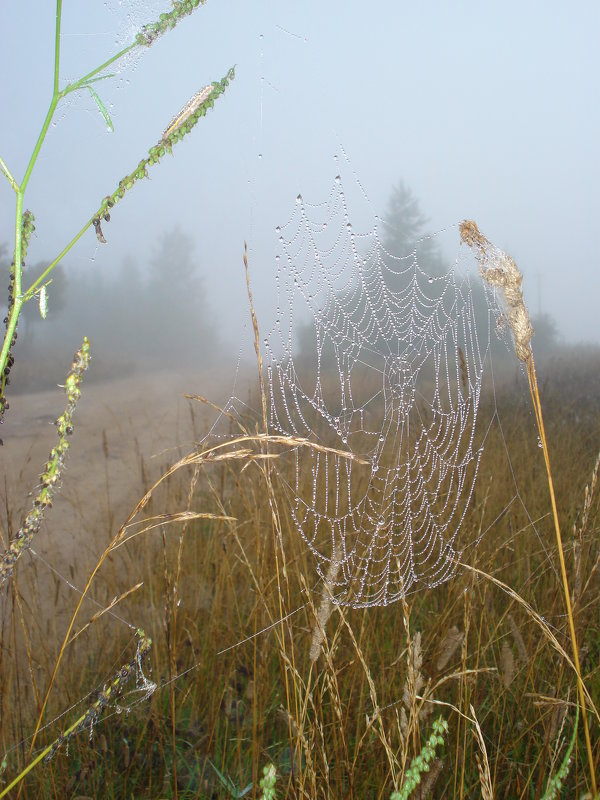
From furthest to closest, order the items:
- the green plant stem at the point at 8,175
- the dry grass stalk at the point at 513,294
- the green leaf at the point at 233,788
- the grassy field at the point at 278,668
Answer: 1. the green leaf at the point at 233,788
2. the grassy field at the point at 278,668
3. the dry grass stalk at the point at 513,294
4. the green plant stem at the point at 8,175

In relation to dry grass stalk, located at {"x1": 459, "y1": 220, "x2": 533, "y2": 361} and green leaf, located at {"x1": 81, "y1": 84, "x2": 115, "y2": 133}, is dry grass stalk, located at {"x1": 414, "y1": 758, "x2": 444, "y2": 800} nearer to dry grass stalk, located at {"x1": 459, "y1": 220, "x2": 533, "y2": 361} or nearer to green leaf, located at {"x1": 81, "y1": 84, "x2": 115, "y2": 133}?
dry grass stalk, located at {"x1": 459, "y1": 220, "x2": 533, "y2": 361}

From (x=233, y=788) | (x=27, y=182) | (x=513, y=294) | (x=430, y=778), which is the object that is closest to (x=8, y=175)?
(x=27, y=182)

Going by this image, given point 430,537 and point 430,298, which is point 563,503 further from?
point 430,298

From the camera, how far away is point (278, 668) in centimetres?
259

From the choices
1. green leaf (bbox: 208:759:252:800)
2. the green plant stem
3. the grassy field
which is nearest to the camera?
the green plant stem

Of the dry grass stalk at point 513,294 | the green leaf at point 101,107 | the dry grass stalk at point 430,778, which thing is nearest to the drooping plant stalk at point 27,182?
the green leaf at point 101,107

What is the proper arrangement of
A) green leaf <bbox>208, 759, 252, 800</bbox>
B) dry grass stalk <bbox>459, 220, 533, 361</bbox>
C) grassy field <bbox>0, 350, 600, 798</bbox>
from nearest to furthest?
dry grass stalk <bbox>459, 220, 533, 361</bbox>, grassy field <bbox>0, 350, 600, 798</bbox>, green leaf <bbox>208, 759, 252, 800</bbox>

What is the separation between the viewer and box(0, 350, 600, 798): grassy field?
5.39 ft

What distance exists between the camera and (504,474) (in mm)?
3650

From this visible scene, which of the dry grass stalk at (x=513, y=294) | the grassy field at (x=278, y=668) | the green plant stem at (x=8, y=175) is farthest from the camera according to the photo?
the grassy field at (x=278, y=668)

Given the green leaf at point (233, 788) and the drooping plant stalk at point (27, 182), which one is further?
the green leaf at point (233, 788)

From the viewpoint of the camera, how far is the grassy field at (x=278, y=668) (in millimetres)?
1642

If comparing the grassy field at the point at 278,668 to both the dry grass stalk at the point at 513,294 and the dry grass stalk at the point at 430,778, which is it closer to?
the dry grass stalk at the point at 430,778

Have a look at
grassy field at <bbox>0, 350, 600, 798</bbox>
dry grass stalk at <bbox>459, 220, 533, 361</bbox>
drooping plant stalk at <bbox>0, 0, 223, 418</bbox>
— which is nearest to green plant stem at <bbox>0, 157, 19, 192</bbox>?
drooping plant stalk at <bbox>0, 0, 223, 418</bbox>
